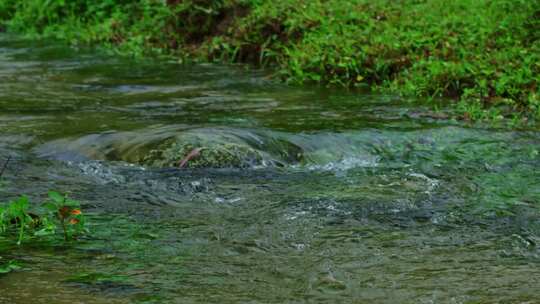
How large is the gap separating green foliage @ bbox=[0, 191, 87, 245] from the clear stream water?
10cm

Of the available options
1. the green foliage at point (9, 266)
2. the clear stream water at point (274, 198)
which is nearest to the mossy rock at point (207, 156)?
the clear stream water at point (274, 198)

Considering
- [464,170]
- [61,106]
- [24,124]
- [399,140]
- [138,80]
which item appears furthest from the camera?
[138,80]

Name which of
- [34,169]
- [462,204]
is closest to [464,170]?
[462,204]

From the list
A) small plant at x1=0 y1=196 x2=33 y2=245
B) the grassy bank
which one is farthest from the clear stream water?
the grassy bank

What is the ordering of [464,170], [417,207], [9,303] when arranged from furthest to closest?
[464,170] → [417,207] → [9,303]

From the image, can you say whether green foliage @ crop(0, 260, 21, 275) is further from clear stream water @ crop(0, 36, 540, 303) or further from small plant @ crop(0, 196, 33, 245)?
small plant @ crop(0, 196, 33, 245)

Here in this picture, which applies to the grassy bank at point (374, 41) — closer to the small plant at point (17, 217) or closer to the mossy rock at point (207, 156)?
the mossy rock at point (207, 156)

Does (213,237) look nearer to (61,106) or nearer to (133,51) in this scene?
(61,106)

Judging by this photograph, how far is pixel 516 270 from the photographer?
394cm

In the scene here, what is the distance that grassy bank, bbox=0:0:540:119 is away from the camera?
27.1 feet

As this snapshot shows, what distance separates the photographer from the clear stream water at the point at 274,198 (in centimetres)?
377

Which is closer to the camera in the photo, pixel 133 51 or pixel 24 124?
pixel 24 124

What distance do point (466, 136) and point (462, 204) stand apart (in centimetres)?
188

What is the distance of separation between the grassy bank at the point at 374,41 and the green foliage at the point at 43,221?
3.91m
